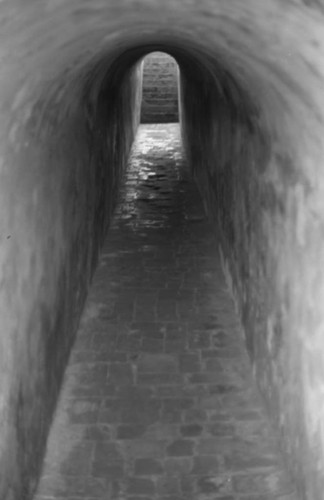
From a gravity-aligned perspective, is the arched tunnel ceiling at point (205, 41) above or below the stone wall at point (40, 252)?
above

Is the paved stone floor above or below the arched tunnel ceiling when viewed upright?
below

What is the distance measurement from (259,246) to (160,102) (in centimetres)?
1113

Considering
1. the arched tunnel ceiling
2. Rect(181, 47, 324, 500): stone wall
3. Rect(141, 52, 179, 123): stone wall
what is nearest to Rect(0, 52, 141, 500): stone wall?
the arched tunnel ceiling

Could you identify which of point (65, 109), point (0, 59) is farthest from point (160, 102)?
point (0, 59)

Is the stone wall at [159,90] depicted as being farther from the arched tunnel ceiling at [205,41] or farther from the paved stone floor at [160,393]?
the arched tunnel ceiling at [205,41]

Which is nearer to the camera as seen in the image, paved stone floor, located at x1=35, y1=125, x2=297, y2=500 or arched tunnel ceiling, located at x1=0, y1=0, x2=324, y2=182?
arched tunnel ceiling, located at x1=0, y1=0, x2=324, y2=182

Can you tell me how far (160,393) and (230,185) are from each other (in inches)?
101

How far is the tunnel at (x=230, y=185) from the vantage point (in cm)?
314

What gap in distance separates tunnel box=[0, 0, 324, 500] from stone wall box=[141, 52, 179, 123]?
8817 mm

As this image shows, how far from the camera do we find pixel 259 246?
5.48 meters

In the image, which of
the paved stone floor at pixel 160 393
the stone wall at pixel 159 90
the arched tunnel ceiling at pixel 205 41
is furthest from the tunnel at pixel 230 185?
the stone wall at pixel 159 90

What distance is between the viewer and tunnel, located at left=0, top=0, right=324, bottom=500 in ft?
10.3

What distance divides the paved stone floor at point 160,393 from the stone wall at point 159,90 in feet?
24.7

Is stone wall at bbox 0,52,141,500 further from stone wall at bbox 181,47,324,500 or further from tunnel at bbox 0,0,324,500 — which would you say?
stone wall at bbox 181,47,324,500
